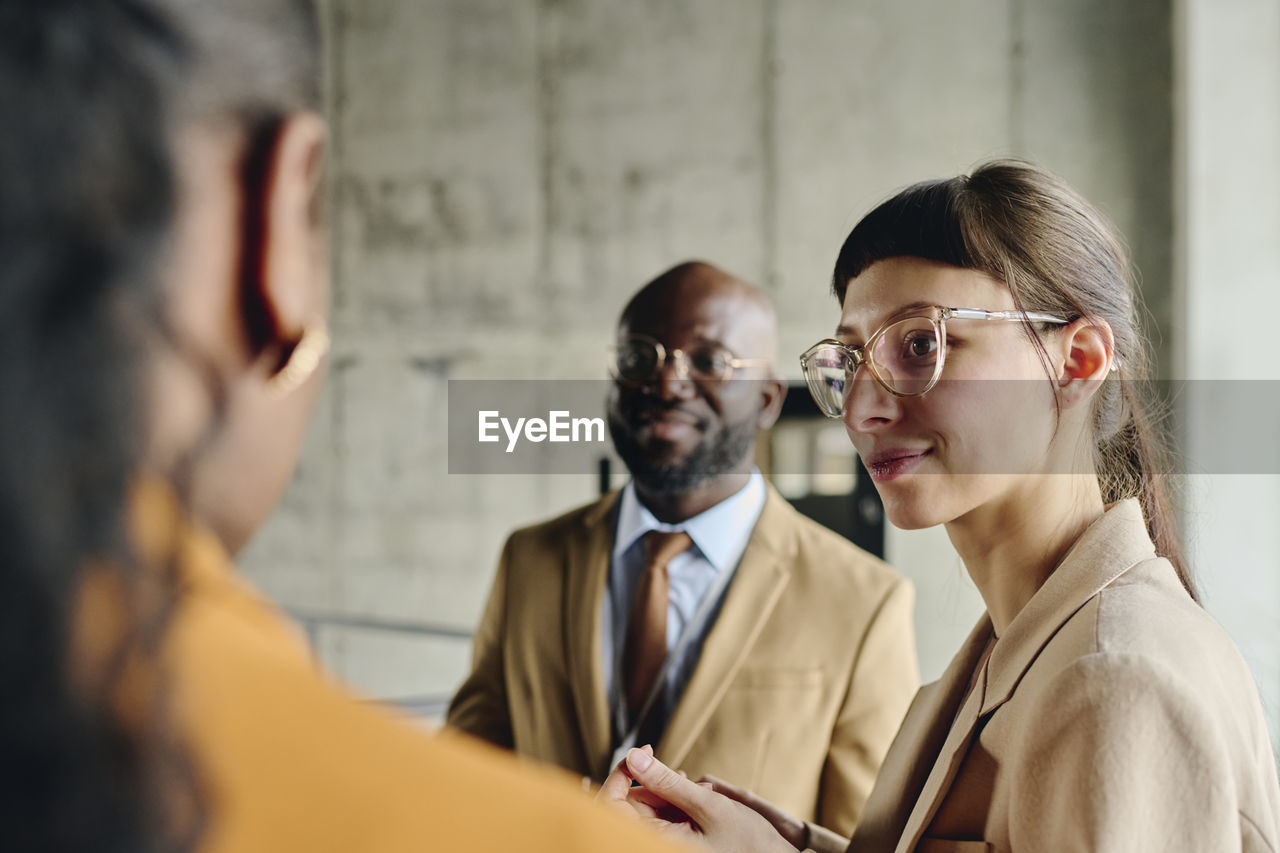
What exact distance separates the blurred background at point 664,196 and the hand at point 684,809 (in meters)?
3.97

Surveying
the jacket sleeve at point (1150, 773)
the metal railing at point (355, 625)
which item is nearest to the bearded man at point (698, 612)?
the jacket sleeve at point (1150, 773)

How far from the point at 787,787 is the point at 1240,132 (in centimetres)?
510

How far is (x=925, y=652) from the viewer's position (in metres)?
5.91

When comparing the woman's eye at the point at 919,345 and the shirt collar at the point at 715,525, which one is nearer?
the woman's eye at the point at 919,345

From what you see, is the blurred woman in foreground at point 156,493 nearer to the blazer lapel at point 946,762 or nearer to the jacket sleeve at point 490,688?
the blazer lapel at point 946,762

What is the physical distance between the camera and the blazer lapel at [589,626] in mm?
2191

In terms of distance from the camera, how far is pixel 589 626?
229cm

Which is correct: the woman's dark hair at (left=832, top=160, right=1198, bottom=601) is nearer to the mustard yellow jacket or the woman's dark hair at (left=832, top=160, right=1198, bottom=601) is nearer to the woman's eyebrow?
the woman's eyebrow

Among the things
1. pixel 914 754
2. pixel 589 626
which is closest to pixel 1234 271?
pixel 589 626

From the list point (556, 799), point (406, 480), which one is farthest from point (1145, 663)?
point (406, 480)

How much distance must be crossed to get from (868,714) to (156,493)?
1956 mm

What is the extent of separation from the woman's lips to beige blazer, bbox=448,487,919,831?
0.93 metres

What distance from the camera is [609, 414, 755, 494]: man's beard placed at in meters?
2.50

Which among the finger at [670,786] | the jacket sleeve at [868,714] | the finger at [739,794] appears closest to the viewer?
the finger at [670,786]
